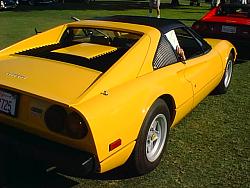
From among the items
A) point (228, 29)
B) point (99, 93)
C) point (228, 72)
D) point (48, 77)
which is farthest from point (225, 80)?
point (48, 77)

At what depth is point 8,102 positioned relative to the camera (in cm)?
313

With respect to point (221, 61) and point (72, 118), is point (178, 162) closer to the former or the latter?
point (72, 118)

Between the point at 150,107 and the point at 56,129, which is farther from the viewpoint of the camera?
the point at 150,107

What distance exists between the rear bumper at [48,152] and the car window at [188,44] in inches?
89.4

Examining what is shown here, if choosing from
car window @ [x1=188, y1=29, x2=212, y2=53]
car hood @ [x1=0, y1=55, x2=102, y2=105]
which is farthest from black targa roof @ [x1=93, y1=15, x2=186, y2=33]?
car hood @ [x1=0, y1=55, x2=102, y2=105]

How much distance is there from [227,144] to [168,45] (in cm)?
130

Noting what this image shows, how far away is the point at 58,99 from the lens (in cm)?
286

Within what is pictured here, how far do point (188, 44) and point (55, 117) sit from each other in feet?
8.51

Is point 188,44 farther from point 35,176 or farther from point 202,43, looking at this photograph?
point 35,176

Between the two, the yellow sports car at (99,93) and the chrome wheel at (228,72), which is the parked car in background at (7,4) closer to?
the chrome wheel at (228,72)

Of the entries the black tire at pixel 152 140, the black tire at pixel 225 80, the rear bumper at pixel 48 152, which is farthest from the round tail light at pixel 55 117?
the black tire at pixel 225 80

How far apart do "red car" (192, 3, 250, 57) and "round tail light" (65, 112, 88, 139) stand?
562 cm

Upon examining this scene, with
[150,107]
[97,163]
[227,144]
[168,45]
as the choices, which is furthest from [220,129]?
[97,163]

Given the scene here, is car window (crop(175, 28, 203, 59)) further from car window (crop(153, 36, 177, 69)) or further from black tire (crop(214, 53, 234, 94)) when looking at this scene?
black tire (crop(214, 53, 234, 94))
